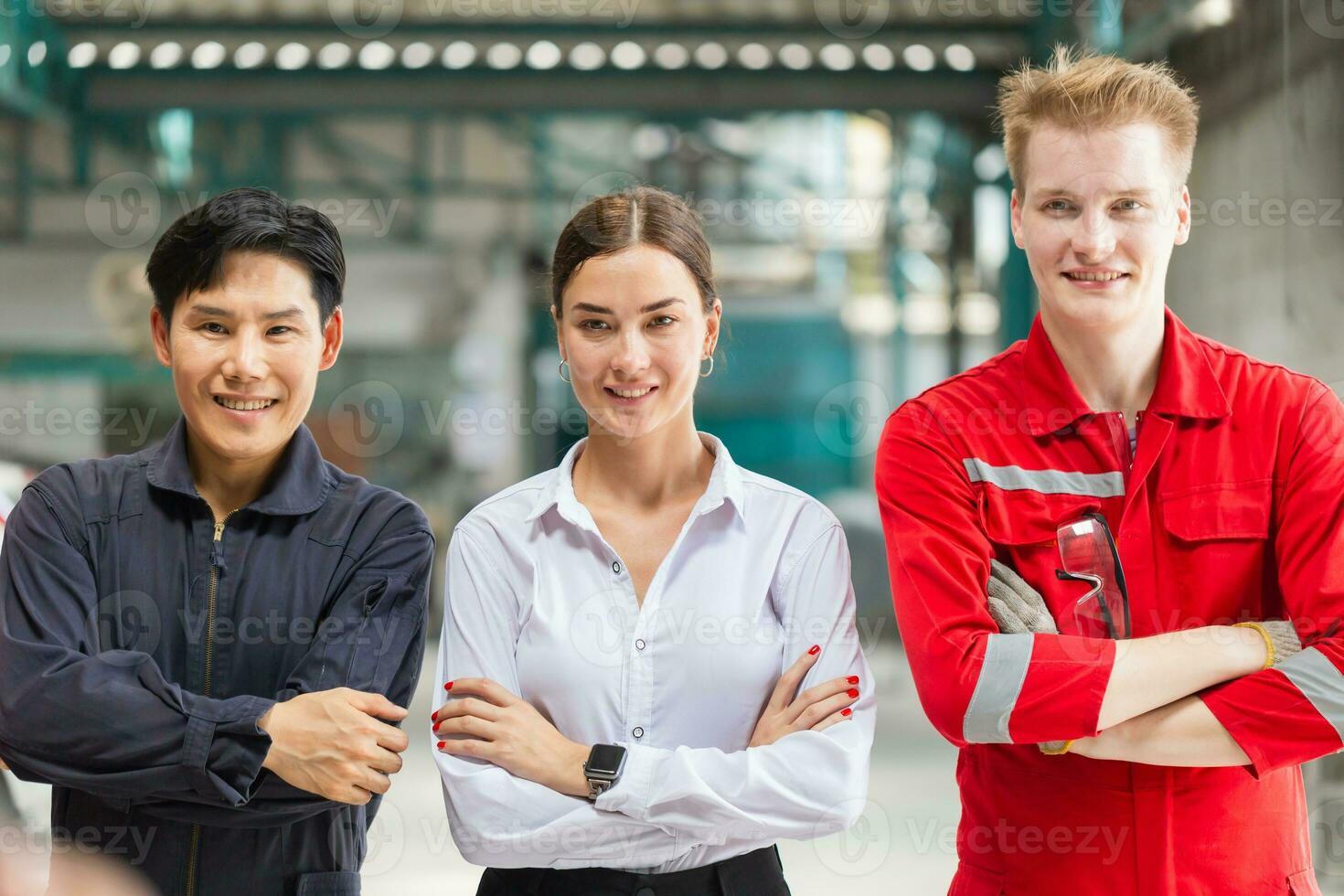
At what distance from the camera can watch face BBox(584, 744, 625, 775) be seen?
1.54 metres

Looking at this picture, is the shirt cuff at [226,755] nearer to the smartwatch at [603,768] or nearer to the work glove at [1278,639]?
the smartwatch at [603,768]

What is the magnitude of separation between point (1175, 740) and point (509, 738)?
835mm

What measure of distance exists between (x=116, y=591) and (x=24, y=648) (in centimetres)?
13

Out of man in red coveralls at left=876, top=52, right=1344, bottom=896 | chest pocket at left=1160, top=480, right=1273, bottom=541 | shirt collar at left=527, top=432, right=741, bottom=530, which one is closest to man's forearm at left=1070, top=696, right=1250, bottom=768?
man in red coveralls at left=876, top=52, right=1344, bottom=896

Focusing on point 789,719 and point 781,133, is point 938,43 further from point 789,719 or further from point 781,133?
point 789,719

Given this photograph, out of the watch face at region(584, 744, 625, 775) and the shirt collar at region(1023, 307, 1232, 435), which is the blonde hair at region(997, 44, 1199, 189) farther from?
the watch face at region(584, 744, 625, 775)

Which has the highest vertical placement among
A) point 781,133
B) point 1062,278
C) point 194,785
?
point 781,133

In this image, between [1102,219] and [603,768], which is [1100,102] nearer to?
[1102,219]

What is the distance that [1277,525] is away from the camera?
1634 millimetres

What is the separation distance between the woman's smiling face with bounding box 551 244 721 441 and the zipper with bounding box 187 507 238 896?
0.55m

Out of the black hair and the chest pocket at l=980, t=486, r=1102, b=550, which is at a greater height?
the black hair

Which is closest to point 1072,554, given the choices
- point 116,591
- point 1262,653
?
point 1262,653

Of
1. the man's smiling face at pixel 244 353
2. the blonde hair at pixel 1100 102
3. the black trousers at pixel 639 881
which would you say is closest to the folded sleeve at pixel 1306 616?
the blonde hair at pixel 1100 102

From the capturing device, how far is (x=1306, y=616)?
1.56 meters
